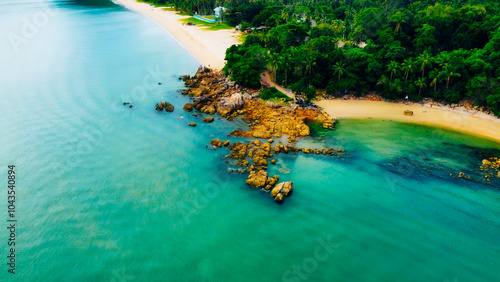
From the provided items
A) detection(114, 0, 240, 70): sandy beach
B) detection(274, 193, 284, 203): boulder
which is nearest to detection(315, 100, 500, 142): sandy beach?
detection(274, 193, 284, 203): boulder

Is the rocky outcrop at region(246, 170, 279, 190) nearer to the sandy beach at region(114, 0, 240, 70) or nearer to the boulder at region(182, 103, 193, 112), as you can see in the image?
the boulder at region(182, 103, 193, 112)

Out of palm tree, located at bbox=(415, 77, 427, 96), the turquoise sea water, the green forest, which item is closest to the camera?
the turquoise sea water

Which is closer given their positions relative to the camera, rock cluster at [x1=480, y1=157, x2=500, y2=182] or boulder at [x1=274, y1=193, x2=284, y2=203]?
boulder at [x1=274, y1=193, x2=284, y2=203]

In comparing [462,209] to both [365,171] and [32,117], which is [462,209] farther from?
[32,117]

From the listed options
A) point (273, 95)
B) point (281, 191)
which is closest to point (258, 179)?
point (281, 191)

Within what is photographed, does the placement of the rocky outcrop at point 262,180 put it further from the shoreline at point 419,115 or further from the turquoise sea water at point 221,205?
the shoreline at point 419,115

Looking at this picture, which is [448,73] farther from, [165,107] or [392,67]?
[165,107]

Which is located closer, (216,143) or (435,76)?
(216,143)
